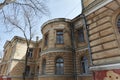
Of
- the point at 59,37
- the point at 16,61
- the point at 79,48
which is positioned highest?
the point at 59,37

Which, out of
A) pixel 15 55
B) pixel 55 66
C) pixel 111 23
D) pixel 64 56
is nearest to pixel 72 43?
pixel 64 56

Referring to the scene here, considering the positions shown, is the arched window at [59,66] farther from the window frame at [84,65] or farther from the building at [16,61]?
the building at [16,61]

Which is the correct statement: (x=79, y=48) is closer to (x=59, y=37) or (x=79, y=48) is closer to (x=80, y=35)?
(x=80, y=35)

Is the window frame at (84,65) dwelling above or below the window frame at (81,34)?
below

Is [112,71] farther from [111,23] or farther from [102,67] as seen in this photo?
[111,23]

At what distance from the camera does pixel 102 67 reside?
5168mm

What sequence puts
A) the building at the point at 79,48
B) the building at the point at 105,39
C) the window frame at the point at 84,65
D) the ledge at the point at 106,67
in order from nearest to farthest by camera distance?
1. the ledge at the point at 106,67
2. the building at the point at 105,39
3. the building at the point at 79,48
4. the window frame at the point at 84,65

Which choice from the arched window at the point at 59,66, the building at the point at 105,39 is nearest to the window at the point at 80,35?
the arched window at the point at 59,66

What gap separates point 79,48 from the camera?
559 inches

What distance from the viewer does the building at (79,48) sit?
512cm

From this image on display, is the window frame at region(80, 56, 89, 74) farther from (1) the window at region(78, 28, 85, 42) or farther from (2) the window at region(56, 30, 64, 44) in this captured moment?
(2) the window at region(56, 30, 64, 44)

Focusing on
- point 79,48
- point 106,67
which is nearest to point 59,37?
point 79,48

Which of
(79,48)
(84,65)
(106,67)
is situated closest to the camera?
(106,67)

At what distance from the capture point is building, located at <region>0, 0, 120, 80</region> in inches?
201
